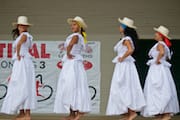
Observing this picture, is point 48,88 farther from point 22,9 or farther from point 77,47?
point 77,47

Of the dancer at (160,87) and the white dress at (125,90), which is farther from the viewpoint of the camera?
the dancer at (160,87)

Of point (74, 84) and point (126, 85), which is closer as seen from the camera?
point (74, 84)

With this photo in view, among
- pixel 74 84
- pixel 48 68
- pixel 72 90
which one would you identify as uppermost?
pixel 48 68

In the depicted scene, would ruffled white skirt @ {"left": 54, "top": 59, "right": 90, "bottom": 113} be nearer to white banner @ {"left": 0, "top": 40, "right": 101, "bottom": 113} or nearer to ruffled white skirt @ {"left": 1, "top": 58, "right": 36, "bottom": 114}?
ruffled white skirt @ {"left": 1, "top": 58, "right": 36, "bottom": 114}

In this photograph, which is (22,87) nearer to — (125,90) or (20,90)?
(20,90)

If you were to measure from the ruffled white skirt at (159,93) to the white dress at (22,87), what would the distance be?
2.10 metres

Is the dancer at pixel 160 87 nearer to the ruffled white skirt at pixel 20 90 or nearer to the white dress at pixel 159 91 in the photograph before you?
the white dress at pixel 159 91

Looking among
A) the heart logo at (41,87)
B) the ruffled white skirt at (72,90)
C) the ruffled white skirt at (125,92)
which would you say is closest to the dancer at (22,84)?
the ruffled white skirt at (72,90)

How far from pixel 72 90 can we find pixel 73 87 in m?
0.05

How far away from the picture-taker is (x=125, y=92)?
29.9 ft

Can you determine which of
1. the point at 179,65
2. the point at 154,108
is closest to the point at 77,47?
the point at 154,108

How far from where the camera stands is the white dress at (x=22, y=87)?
28.8ft

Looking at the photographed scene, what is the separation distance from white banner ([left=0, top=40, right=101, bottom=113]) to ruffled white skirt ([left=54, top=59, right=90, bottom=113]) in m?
3.88

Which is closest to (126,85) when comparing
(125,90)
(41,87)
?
(125,90)
